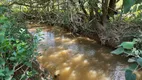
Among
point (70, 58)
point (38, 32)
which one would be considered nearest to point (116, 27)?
point (70, 58)

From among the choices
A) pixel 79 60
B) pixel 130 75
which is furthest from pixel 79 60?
pixel 130 75

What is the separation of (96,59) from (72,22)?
1521 millimetres

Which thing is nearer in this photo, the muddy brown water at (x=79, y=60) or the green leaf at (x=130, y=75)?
the green leaf at (x=130, y=75)

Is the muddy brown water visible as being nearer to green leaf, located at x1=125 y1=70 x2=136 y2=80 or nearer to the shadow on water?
the shadow on water

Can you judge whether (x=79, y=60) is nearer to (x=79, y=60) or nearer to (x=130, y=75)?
(x=79, y=60)

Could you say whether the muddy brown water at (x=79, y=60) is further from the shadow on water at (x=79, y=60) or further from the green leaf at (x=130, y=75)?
the green leaf at (x=130, y=75)

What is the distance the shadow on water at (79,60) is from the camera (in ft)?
12.9

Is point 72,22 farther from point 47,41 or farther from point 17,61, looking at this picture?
point 17,61

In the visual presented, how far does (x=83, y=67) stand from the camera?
13.9 feet

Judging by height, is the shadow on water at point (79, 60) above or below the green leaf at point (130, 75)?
below

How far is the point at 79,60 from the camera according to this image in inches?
176

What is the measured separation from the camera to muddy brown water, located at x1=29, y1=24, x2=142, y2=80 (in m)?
3.93

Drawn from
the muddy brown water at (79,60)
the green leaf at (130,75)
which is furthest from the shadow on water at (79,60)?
the green leaf at (130,75)

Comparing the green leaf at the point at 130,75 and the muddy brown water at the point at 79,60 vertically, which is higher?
the green leaf at the point at 130,75
